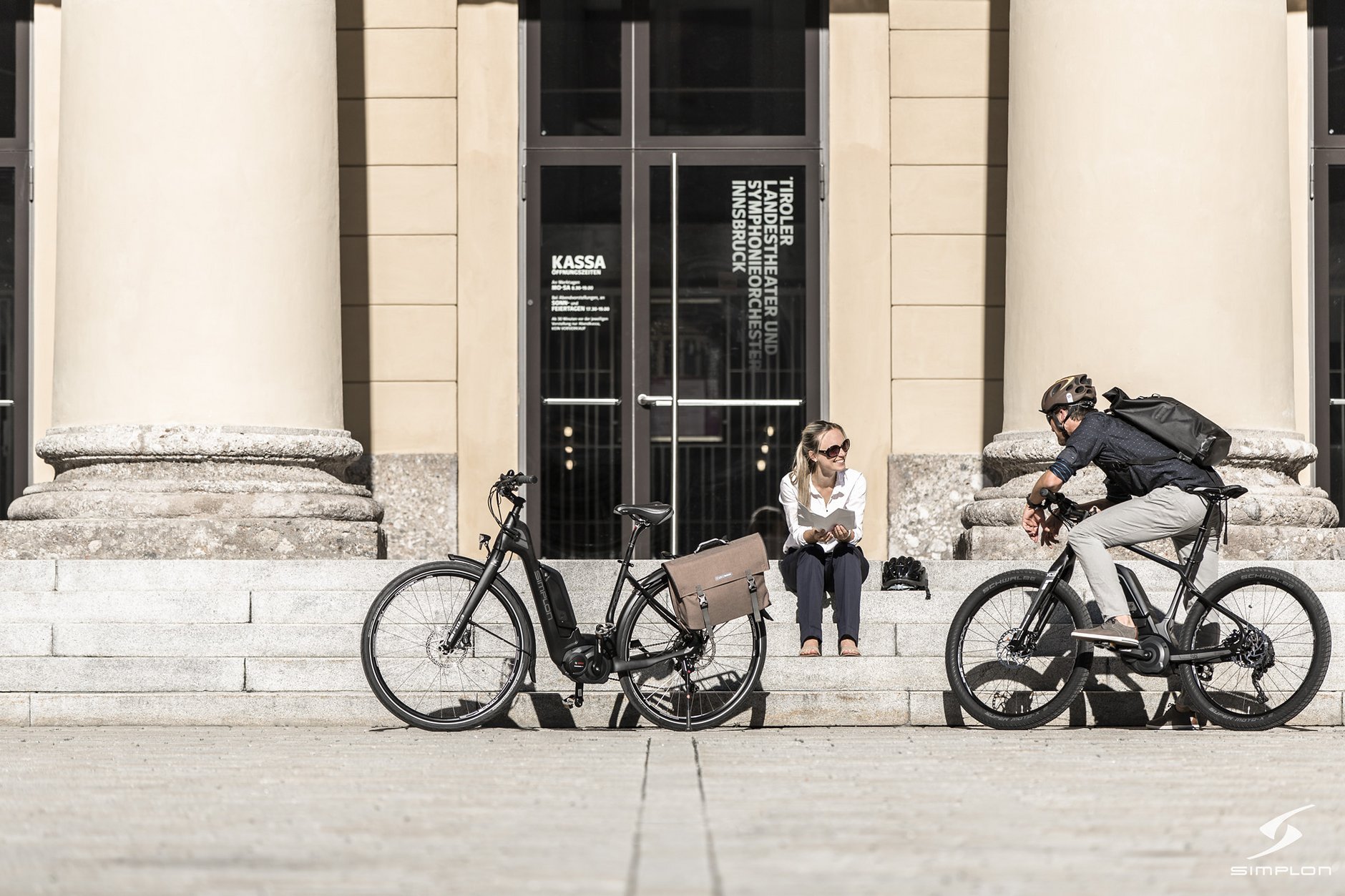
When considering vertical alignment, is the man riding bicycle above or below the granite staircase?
above

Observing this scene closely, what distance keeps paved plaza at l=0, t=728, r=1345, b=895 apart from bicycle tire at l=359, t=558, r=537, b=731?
19cm

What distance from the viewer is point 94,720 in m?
7.82

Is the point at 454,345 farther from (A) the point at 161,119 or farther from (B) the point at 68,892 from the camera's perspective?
(B) the point at 68,892

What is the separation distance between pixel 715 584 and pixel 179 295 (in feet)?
12.9

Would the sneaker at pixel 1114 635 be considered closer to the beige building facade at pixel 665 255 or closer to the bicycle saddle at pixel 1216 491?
the bicycle saddle at pixel 1216 491

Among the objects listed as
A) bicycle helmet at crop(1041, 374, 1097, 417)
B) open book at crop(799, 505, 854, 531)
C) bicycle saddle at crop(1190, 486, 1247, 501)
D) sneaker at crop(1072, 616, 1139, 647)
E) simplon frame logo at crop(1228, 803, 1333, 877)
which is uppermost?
bicycle helmet at crop(1041, 374, 1097, 417)

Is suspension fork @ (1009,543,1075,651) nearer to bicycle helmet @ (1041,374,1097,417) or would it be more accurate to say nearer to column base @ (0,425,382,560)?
bicycle helmet @ (1041,374,1097,417)

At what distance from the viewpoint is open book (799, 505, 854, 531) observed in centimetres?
861

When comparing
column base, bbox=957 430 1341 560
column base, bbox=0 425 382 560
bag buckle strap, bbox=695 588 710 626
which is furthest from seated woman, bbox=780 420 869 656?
column base, bbox=0 425 382 560

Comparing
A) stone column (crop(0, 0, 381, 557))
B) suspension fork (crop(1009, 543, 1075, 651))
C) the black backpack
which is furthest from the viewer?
stone column (crop(0, 0, 381, 557))

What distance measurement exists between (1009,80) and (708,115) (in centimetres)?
218

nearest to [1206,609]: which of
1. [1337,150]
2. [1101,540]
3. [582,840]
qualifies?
[1101,540]

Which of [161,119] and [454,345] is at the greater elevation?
[161,119]

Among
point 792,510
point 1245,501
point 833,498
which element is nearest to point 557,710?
point 792,510
